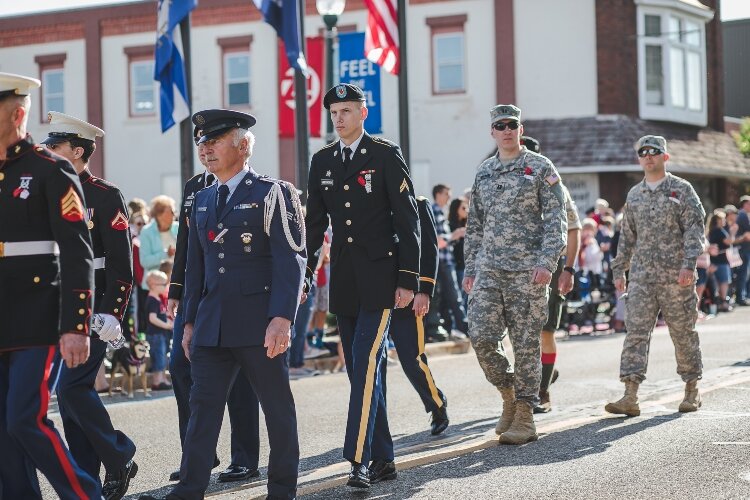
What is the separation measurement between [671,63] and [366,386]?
25.6 m

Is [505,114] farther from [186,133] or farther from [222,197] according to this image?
[186,133]

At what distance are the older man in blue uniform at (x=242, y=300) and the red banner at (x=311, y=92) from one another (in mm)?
13329

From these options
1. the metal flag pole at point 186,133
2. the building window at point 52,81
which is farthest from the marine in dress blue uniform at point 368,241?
the building window at point 52,81

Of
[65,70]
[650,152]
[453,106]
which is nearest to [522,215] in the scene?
[650,152]

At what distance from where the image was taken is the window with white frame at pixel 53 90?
35.1 m

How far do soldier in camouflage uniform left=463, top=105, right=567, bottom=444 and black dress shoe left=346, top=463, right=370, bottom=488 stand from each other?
5.87 feet

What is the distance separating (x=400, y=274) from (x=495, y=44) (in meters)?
23.4

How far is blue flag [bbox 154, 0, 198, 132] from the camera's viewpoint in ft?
49.1

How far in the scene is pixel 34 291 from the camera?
5613mm

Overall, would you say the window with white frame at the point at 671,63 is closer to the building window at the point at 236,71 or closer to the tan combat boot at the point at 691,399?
the building window at the point at 236,71

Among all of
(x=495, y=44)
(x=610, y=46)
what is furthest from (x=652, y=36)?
(x=495, y=44)

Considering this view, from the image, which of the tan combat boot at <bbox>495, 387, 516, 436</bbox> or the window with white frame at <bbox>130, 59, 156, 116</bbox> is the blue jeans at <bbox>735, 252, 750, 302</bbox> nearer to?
the window with white frame at <bbox>130, 59, 156, 116</bbox>

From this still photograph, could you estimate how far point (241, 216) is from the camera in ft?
20.8

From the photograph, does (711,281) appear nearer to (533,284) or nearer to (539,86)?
(539,86)
